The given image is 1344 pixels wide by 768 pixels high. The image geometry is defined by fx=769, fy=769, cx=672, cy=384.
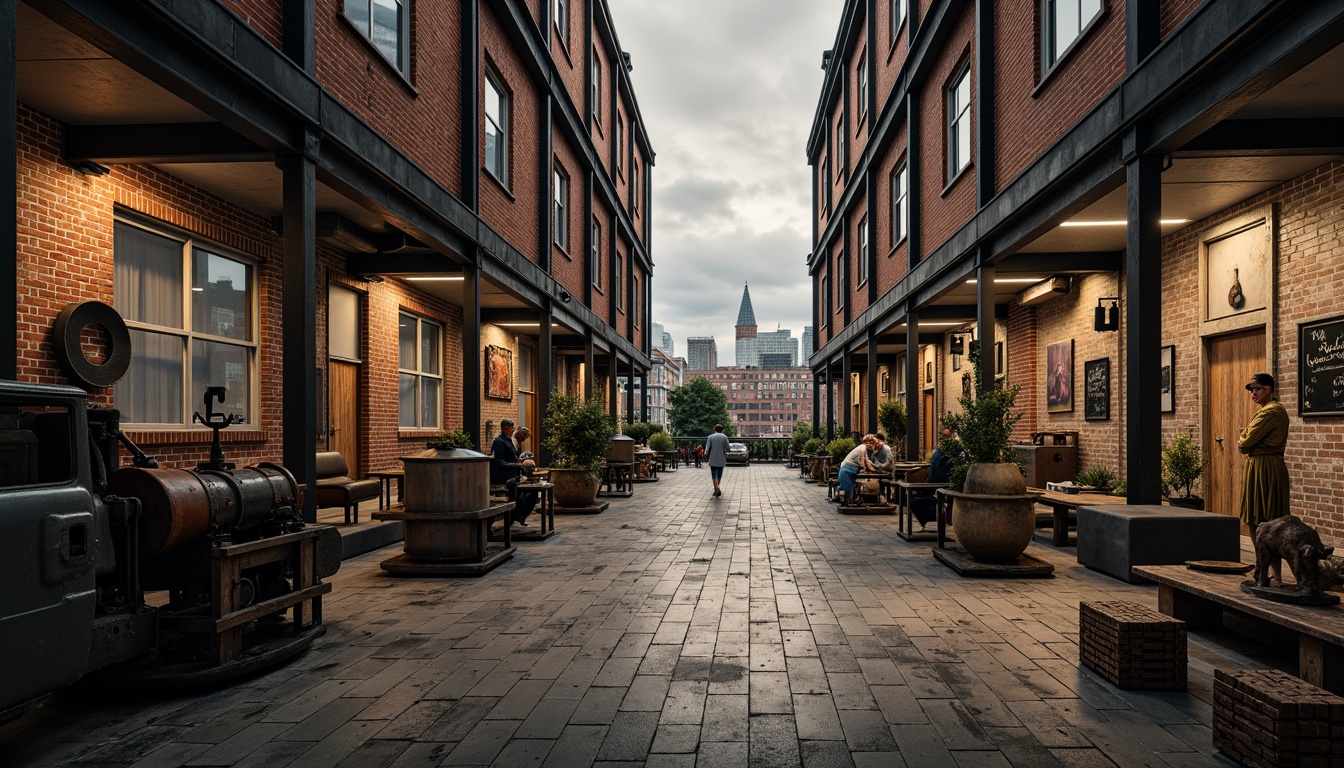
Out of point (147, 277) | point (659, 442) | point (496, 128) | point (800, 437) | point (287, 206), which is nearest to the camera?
point (287, 206)

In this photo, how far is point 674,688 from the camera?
13.4ft

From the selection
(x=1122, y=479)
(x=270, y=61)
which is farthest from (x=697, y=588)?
(x=1122, y=479)

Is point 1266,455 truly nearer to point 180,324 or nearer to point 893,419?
point 180,324

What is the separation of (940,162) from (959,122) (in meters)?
0.87

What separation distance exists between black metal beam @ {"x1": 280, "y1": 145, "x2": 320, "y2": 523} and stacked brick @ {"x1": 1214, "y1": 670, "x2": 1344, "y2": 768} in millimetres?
6583

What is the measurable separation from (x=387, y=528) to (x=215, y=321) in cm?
325

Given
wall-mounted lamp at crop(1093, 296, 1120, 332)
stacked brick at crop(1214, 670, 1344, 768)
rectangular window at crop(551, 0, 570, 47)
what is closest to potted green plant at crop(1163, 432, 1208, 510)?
wall-mounted lamp at crop(1093, 296, 1120, 332)

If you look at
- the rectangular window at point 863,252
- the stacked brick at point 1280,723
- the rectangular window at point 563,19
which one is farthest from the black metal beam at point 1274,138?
the rectangular window at point 863,252

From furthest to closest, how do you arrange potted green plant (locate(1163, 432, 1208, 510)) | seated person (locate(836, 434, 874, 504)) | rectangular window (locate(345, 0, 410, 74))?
seated person (locate(836, 434, 874, 504)), potted green plant (locate(1163, 432, 1208, 510)), rectangular window (locate(345, 0, 410, 74))

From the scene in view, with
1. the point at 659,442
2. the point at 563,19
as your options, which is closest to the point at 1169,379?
the point at 563,19

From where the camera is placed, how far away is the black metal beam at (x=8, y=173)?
3828 mm

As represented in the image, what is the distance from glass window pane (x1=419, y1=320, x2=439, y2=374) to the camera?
612 inches

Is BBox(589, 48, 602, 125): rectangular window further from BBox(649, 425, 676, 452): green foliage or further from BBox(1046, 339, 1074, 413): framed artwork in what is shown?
BBox(1046, 339, 1074, 413): framed artwork

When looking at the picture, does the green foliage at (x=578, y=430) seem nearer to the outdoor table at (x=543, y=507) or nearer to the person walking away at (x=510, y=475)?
the person walking away at (x=510, y=475)
